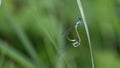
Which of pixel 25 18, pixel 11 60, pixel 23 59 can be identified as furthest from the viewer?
pixel 25 18

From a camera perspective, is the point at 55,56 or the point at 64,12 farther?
the point at 64,12

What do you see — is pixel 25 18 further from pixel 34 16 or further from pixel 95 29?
pixel 95 29

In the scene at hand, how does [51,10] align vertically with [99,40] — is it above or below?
above

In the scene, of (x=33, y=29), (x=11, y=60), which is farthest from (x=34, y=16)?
(x=11, y=60)

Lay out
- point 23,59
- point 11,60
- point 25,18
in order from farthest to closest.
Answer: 1. point 25,18
2. point 11,60
3. point 23,59

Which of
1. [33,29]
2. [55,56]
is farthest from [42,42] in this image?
[55,56]

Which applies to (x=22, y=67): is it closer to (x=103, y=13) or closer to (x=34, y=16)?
(x=34, y=16)
